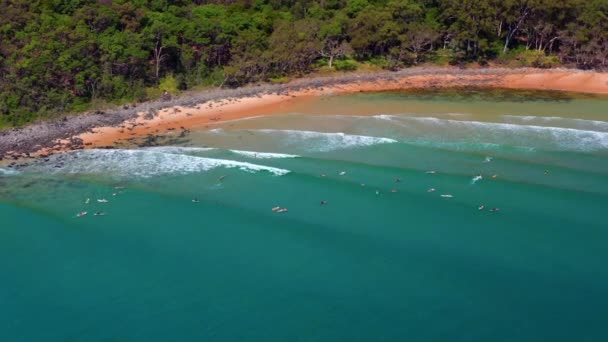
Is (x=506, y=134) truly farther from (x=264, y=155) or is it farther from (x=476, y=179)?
(x=264, y=155)

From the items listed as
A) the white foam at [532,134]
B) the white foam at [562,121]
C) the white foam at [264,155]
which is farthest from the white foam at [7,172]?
the white foam at [562,121]

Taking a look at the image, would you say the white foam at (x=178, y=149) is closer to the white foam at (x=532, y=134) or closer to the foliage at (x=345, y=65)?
the white foam at (x=532, y=134)

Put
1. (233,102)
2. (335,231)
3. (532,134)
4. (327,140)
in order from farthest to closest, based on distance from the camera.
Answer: (233,102)
(532,134)
(327,140)
(335,231)

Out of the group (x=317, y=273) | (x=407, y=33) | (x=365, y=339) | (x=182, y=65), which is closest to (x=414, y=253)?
(x=317, y=273)

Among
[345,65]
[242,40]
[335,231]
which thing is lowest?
[335,231]

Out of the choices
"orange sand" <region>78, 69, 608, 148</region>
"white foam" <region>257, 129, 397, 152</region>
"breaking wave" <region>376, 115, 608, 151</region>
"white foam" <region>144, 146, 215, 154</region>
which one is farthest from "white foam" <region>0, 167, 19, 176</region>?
"breaking wave" <region>376, 115, 608, 151</region>

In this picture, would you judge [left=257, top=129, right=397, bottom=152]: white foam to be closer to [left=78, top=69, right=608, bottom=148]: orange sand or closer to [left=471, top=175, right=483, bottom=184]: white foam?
[left=78, top=69, right=608, bottom=148]: orange sand

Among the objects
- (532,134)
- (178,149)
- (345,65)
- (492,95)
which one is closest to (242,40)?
(345,65)

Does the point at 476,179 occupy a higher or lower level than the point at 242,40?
lower
